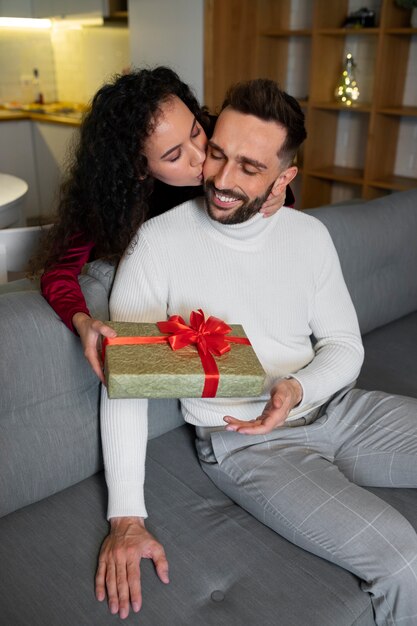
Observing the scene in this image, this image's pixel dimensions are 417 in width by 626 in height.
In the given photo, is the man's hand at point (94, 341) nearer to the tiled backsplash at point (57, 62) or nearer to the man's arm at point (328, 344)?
the man's arm at point (328, 344)

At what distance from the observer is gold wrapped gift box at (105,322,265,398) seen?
3.28 ft

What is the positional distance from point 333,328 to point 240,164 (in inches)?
17.3

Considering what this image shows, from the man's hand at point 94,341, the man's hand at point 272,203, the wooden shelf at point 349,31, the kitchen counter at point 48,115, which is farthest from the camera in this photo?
the kitchen counter at point 48,115

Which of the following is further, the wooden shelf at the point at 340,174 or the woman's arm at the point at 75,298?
the wooden shelf at the point at 340,174

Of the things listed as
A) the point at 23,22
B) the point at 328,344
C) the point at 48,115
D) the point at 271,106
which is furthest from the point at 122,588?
the point at 23,22

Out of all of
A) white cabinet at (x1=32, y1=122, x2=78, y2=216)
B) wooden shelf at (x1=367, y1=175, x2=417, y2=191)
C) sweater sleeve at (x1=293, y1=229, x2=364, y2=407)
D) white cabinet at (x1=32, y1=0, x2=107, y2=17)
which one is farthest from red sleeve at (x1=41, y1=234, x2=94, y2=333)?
white cabinet at (x1=32, y1=0, x2=107, y2=17)

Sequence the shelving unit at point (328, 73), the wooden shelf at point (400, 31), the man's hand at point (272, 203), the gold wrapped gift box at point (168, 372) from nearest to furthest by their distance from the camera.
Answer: the gold wrapped gift box at point (168, 372), the man's hand at point (272, 203), the wooden shelf at point (400, 31), the shelving unit at point (328, 73)

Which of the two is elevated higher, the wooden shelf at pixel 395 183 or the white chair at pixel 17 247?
the white chair at pixel 17 247

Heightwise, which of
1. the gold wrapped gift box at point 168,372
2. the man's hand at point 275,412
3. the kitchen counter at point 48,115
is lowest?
the man's hand at point 275,412

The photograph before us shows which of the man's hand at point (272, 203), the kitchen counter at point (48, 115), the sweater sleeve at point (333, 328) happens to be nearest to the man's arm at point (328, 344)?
the sweater sleeve at point (333, 328)

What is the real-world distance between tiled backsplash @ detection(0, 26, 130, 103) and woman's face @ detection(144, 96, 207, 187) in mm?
3861

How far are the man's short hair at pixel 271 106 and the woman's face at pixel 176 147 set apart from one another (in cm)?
10

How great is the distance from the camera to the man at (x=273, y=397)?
1116 mm

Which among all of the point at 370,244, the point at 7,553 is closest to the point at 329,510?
the point at 7,553
